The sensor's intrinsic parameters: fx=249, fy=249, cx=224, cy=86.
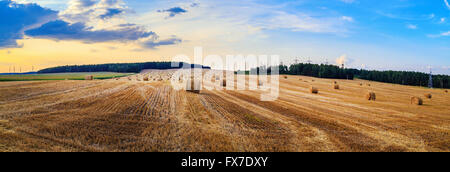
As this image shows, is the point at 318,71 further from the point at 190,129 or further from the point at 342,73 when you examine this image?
the point at 190,129

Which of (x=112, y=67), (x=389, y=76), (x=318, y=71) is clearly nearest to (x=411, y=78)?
(x=389, y=76)

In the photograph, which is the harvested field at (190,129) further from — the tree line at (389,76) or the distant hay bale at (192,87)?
the tree line at (389,76)

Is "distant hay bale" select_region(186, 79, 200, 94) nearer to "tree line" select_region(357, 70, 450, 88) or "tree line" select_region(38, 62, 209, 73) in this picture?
"tree line" select_region(357, 70, 450, 88)

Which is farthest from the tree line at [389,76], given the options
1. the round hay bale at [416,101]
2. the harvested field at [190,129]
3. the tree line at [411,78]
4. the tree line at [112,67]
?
the harvested field at [190,129]

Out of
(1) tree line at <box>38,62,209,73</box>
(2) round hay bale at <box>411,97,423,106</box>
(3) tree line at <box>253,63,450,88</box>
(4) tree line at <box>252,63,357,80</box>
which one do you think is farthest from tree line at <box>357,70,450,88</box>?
(1) tree line at <box>38,62,209,73</box>

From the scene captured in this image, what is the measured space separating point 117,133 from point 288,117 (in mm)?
8087

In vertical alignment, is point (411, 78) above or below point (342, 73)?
below

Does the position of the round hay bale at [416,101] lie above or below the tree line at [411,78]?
below

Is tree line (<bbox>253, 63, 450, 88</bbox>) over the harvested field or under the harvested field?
over
